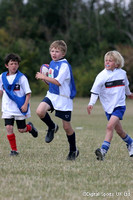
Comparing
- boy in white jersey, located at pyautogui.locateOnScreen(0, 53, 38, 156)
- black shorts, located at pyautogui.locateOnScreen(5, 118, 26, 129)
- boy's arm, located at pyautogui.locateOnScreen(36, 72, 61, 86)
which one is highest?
boy's arm, located at pyautogui.locateOnScreen(36, 72, 61, 86)

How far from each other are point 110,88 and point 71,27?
4906 cm

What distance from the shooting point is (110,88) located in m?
7.70

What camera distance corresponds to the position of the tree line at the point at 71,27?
5062cm

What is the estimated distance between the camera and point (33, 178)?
5797 mm

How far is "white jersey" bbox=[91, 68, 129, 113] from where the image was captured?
7668 millimetres

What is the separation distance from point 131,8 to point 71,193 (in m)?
53.2

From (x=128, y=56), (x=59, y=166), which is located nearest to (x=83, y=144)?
(x=59, y=166)

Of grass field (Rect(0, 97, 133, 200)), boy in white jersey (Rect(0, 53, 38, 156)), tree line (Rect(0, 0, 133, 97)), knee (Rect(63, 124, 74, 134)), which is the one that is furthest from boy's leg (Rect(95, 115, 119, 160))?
tree line (Rect(0, 0, 133, 97))

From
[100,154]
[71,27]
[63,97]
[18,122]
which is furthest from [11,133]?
[71,27]

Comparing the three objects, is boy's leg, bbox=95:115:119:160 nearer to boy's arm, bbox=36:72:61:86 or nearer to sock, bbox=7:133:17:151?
boy's arm, bbox=36:72:61:86

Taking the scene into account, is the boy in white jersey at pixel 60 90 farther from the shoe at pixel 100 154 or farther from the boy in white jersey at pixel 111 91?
the shoe at pixel 100 154

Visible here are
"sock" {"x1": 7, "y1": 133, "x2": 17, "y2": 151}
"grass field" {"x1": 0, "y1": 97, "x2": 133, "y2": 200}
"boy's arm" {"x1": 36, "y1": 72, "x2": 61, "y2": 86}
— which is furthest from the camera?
"sock" {"x1": 7, "y1": 133, "x2": 17, "y2": 151}

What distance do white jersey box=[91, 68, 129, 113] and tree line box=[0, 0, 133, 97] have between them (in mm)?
33804

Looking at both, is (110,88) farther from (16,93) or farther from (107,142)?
(16,93)
